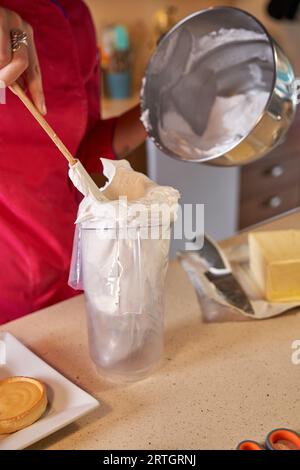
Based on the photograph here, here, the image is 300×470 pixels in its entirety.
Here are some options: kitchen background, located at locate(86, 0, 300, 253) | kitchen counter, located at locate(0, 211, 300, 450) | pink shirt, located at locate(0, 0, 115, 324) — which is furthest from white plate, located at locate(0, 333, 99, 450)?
kitchen background, located at locate(86, 0, 300, 253)

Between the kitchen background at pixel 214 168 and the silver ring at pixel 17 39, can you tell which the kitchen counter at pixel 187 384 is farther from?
the kitchen background at pixel 214 168

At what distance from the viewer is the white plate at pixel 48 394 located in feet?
1.86

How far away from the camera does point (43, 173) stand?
0.91 m

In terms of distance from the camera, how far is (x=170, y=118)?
950 millimetres

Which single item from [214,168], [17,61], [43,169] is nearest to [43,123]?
[17,61]

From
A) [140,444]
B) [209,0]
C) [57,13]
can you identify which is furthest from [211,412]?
[209,0]

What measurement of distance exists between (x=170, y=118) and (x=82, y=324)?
374 mm

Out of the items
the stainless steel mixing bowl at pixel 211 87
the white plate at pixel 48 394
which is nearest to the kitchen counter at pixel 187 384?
the white plate at pixel 48 394

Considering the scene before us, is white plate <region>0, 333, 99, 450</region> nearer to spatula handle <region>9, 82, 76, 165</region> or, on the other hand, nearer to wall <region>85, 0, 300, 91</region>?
spatula handle <region>9, 82, 76, 165</region>

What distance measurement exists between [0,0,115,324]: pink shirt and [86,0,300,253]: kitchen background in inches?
41.3

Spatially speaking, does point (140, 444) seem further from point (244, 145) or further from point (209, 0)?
point (209, 0)

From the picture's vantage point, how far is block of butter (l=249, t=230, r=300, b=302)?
855mm

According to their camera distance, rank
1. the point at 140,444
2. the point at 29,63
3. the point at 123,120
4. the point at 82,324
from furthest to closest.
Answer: the point at 123,120 → the point at 82,324 → the point at 29,63 → the point at 140,444

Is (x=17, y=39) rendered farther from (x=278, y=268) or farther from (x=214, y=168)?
(x=214, y=168)
